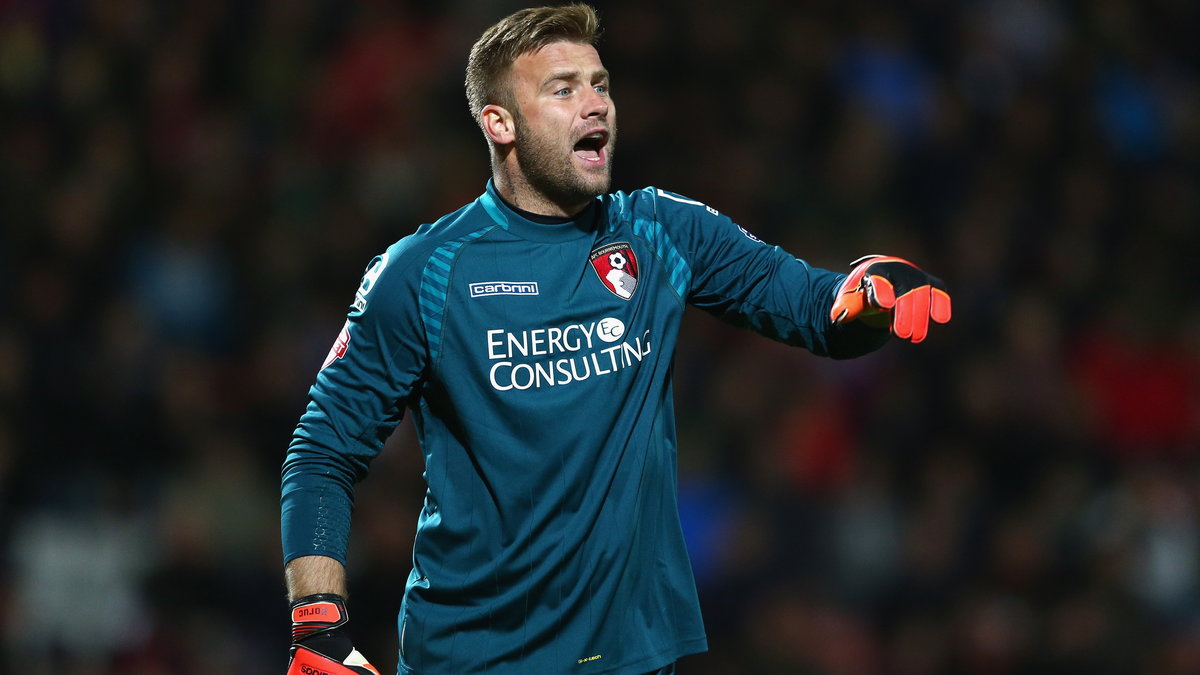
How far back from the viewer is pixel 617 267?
3369 millimetres

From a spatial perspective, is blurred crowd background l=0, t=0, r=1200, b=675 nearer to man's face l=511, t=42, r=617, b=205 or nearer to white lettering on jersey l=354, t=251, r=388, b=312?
white lettering on jersey l=354, t=251, r=388, b=312

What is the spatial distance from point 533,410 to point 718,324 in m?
4.79

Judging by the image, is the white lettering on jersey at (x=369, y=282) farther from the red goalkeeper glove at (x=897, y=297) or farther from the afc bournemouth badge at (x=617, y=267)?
the red goalkeeper glove at (x=897, y=297)

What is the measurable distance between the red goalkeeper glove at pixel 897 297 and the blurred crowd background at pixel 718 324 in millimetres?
3632

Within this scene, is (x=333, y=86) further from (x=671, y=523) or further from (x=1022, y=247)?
(x=671, y=523)

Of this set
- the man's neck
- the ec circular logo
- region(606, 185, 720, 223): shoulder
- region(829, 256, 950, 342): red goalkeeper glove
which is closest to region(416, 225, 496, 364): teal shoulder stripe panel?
the man's neck

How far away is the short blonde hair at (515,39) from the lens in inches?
132

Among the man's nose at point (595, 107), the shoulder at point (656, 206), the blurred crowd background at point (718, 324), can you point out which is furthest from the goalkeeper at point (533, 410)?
the blurred crowd background at point (718, 324)

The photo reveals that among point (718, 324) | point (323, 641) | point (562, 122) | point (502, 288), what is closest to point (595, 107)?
point (562, 122)

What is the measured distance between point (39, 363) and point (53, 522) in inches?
29.5

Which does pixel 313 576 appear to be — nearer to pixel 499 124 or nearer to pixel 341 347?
pixel 341 347

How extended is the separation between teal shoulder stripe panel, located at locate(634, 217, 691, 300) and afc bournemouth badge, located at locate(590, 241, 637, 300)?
2.8 inches

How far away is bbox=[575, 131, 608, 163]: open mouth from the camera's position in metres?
3.34

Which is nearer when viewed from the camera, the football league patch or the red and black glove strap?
the red and black glove strap
